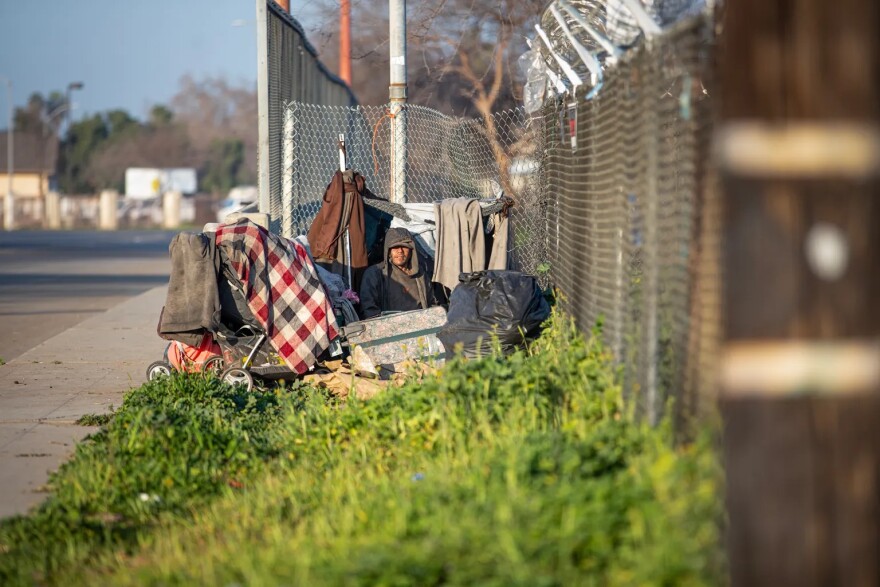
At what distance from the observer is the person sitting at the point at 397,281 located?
1020 cm

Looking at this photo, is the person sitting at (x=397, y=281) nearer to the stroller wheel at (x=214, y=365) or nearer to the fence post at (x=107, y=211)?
the stroller wheel at (x=214, y=365)

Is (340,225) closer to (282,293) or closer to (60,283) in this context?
(282,293)

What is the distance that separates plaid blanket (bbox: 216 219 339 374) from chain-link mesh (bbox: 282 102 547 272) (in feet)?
8.87

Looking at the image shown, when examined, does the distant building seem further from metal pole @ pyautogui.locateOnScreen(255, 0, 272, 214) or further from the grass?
the grass

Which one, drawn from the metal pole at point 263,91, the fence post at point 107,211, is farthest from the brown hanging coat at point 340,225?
the fence post at point 107,211

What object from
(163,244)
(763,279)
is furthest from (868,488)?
(163,244)

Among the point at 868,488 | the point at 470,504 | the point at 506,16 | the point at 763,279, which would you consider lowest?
the point at 470,504

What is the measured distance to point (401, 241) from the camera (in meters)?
10.2

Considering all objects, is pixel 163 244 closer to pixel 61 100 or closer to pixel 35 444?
pixel 35 444

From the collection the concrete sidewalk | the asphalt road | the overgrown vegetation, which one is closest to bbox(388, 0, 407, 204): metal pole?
the concrete sidewalk

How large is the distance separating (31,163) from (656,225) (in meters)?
94.7

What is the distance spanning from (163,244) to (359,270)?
2990 cm

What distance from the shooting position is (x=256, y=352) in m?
8.43

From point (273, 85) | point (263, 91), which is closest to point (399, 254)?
point (263, 91)
